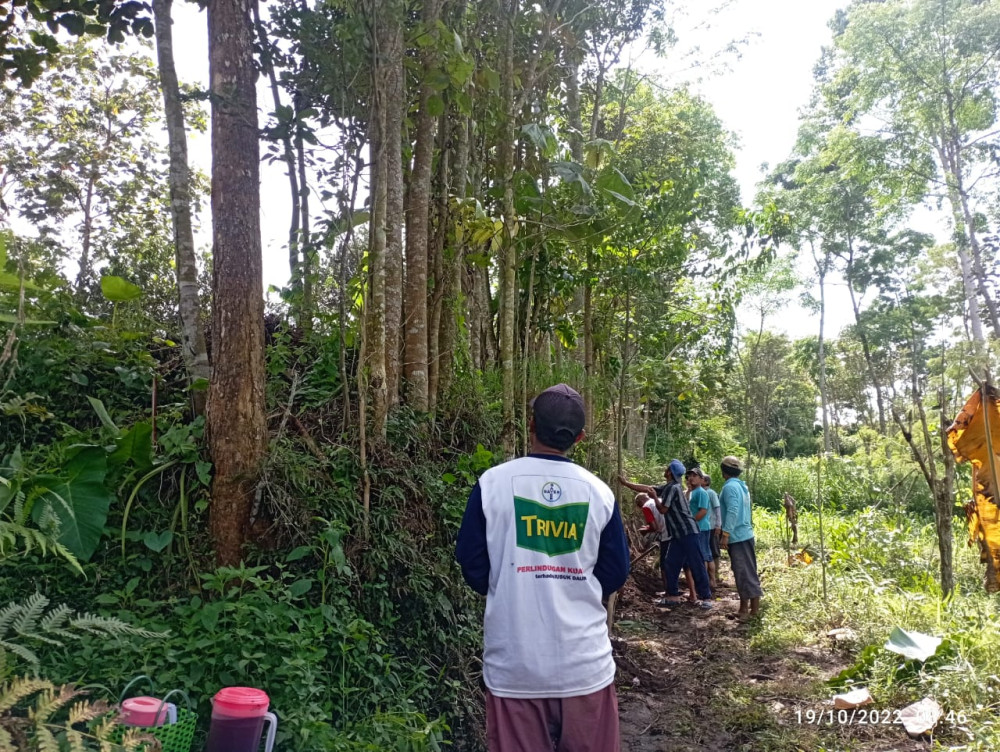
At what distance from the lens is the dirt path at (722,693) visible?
13.8 ft

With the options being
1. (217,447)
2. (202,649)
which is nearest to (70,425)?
(217,447)

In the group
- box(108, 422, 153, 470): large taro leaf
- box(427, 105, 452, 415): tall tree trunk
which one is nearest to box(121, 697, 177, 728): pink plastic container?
box(108, 422, 153, 470): large taro leaf

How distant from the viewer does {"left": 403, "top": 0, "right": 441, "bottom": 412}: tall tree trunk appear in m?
5.46

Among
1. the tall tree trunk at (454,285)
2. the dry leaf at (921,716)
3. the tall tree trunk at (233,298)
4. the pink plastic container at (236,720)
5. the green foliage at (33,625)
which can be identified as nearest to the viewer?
the green foliage at (33,625)

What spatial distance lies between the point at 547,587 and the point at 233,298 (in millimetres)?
2347

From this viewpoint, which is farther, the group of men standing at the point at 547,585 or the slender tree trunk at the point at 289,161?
the slender tree trunk at the point at 289,161

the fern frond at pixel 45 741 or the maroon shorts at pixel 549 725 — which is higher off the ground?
the fern frond at pixel 45 741

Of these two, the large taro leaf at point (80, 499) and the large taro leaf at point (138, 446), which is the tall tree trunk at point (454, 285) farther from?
the large taro leaf at point (80, 499)

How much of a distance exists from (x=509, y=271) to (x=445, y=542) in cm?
247

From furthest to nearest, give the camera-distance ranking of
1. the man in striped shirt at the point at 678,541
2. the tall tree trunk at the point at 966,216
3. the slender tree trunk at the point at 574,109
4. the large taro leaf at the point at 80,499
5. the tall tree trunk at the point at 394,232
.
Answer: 1. the tall tree trunk at the point at 966,216
2. the slender tree trunk at the point at 574,109
3. the man in striped shirt at the point at 678,541
4. the tall tree trunk at the point at 394,232
5. the large taro leaf at the point at 80,499

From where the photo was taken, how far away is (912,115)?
56.9 ft

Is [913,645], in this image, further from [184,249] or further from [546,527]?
[184,249]

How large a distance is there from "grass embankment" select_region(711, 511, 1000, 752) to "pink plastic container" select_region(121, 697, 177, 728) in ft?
11.0
